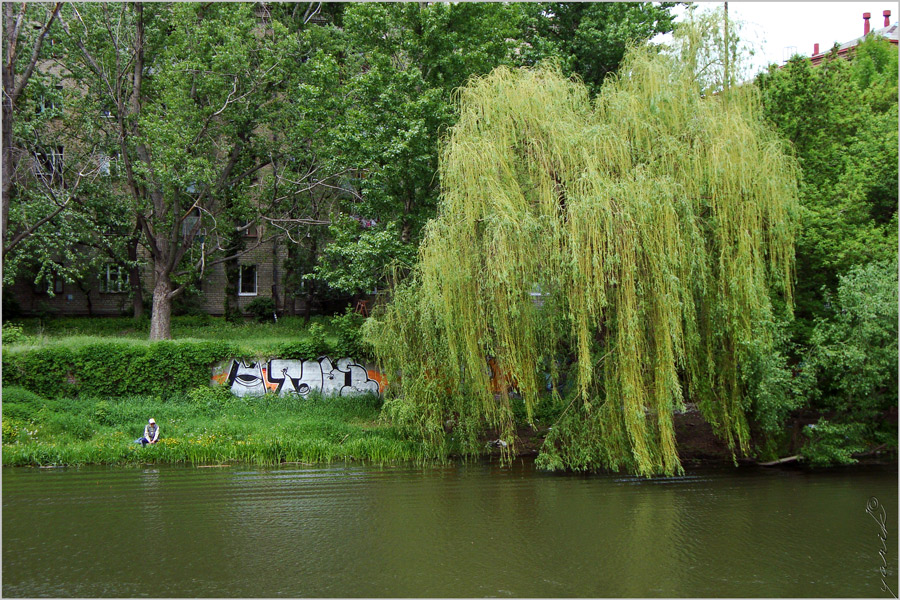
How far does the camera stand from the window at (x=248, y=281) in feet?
104

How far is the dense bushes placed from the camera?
20000mm

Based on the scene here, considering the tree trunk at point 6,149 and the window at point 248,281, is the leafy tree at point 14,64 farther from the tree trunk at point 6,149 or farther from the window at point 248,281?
the window at point 248,281

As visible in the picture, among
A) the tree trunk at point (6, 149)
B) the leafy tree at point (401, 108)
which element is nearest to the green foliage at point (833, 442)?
the leafy tree at point (401, 108)

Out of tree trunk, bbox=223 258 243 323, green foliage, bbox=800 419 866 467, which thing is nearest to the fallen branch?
green foliage, bbox=800 419 866 467

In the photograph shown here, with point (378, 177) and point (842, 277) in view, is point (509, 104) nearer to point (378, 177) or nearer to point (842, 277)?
point (378, 177)

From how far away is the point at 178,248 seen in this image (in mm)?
25094

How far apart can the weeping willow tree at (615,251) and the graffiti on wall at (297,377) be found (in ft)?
22.6

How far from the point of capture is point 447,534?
1151 cm

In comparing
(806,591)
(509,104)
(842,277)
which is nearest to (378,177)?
(509,104)

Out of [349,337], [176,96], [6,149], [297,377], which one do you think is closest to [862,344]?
[349,337]

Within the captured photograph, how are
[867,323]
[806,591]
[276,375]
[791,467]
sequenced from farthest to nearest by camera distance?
[276,375], [791,467], [867,323], [806,591]

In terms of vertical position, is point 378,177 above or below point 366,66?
below

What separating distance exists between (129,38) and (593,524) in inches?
817

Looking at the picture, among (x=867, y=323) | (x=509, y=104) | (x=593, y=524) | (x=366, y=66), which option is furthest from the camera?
(x=366, y=66)
